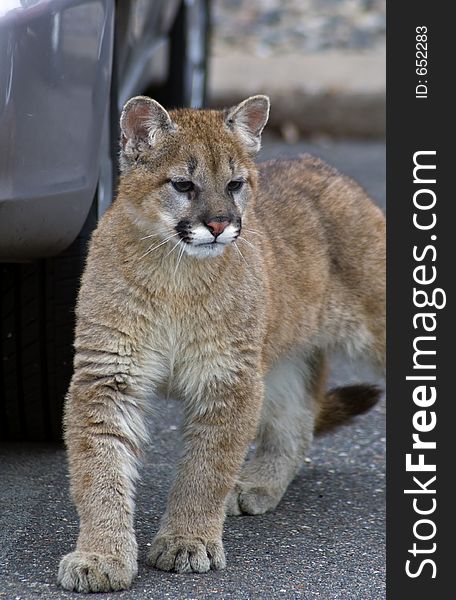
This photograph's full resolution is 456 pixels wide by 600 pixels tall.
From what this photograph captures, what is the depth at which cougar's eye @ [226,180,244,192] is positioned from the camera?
3983 mm

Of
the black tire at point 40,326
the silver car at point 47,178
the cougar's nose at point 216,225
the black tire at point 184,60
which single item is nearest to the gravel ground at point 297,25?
the black tire at point 184,60

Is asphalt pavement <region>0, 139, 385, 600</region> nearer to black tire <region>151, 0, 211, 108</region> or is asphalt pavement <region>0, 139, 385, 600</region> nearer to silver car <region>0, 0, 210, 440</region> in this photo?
silver car <region>0, 0, 210, 440</region>

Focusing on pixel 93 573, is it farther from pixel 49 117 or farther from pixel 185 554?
pixel 49 117

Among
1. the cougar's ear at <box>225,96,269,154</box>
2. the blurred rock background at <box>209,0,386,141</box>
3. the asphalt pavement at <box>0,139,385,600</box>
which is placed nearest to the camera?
the asphalt pavement at <box>0,139,385,600</box>

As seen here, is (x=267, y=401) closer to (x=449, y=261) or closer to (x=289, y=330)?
(x=289, y=330)

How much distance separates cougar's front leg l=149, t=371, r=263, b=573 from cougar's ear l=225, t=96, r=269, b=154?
77 cm

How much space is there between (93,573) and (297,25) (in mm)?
11364

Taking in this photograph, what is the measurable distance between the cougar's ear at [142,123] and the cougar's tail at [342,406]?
5.10 feet

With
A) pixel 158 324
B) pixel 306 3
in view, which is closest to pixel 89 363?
pixel 158 324

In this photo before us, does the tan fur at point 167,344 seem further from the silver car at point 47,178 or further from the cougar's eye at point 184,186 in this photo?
the silver car at point 47,178

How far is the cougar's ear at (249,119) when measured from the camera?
4152 mm

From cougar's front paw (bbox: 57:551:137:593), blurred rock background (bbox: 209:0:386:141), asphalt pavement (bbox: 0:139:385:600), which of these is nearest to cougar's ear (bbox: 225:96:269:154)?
asphalt pavement (bbox: 0:139:385:600)

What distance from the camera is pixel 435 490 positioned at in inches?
162

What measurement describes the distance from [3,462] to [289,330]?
45.9 inches
